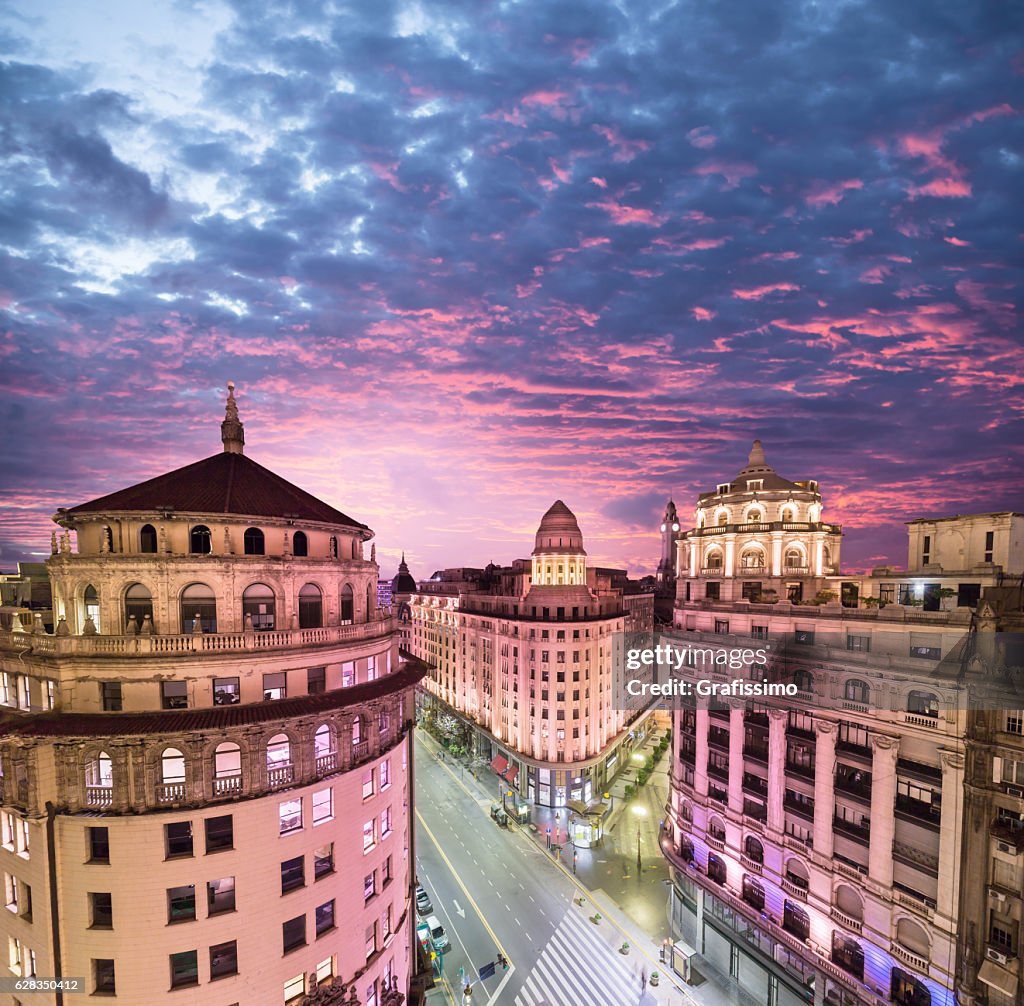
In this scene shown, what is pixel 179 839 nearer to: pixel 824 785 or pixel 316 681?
pixel 316 681

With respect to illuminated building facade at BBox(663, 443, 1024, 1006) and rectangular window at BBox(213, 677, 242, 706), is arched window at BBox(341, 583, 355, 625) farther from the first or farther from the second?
illuminated building facade at BBox(663, 443, 1024, 1006)

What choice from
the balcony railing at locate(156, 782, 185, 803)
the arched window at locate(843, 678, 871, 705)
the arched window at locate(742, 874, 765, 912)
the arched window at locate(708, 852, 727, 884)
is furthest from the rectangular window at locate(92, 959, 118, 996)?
the arched window at locate(843, 678, 871, 705)

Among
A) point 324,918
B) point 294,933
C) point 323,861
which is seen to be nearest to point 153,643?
point 323,861

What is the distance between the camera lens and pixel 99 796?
2588 cm

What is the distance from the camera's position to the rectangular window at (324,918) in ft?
99.5

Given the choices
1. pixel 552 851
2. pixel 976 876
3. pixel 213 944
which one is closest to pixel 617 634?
pixel 552 851

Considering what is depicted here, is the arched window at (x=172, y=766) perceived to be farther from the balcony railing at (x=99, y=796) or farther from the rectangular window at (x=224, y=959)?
the rectangular window at (x=224, y=959)

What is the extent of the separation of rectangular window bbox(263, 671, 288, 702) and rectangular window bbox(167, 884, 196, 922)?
941cm

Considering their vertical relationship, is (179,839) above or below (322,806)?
above

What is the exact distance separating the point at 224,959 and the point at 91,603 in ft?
66.7

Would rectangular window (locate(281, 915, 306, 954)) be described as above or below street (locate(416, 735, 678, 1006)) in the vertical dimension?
above

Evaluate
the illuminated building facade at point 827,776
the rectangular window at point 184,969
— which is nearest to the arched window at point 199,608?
the rectangular window at point 184,969

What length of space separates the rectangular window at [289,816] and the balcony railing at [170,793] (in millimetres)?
4931

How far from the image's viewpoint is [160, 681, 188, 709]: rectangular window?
2773 cm
